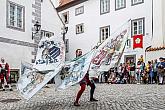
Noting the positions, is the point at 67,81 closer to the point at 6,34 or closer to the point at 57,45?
the point at 57,45

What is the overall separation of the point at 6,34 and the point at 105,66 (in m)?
12.6

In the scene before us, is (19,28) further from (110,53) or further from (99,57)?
(110,53)

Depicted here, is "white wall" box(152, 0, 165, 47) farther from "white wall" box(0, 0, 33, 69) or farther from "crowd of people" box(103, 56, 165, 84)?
"white wall" box(0, 0, 33, 69)

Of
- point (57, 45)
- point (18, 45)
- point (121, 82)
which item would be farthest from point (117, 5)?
point (57, 45)

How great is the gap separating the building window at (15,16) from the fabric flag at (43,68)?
1138 cm

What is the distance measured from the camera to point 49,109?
8.72 metres

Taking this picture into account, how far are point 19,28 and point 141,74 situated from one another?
8.73 meters

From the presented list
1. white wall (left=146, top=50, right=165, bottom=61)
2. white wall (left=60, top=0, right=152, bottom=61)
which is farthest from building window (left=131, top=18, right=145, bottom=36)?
white wall (left=146, top=50, right=165, bottom=61)

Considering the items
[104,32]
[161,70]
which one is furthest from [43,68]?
[104,32]

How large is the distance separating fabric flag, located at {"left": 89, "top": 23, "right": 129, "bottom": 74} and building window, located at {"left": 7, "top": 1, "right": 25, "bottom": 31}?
12.6m

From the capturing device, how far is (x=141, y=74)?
2297cm

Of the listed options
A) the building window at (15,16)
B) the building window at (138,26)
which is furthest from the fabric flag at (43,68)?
the building window at (138,26)

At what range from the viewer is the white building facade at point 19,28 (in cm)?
2017

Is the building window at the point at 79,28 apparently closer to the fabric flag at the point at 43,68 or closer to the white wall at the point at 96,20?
the white wall at the point at 96,20
